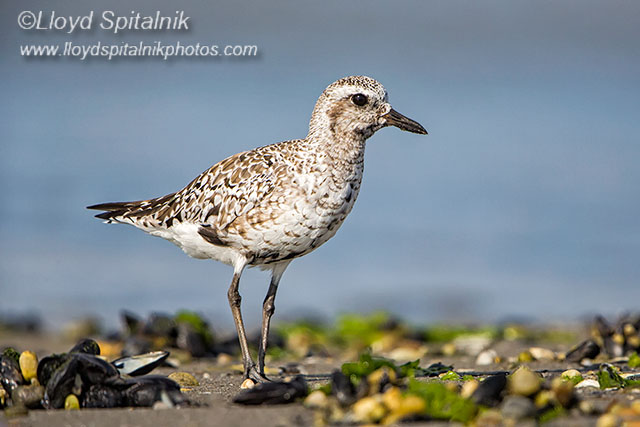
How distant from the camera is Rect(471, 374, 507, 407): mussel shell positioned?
4.18 metres

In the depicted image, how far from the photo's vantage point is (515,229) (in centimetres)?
1582

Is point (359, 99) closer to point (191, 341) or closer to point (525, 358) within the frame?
point (525, 358)

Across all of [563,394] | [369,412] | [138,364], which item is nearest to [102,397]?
[138,364]

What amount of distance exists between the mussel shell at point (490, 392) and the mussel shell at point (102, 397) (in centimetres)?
216

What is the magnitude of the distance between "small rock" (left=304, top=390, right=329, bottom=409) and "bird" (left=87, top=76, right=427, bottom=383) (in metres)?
1.81

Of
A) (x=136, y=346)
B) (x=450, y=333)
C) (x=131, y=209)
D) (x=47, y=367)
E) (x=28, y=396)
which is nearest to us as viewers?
(x=28, y=396)

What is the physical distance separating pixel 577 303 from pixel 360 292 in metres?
3.81

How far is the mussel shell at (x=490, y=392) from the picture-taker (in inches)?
165

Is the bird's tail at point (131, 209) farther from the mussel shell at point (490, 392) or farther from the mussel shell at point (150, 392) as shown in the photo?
the mussel shell at point (490, 392)

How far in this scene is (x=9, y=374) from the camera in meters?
4.92

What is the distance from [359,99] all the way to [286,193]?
41.2 inches

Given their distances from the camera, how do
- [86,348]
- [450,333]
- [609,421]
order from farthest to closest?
[450,333] → [86,348] → [609,421]

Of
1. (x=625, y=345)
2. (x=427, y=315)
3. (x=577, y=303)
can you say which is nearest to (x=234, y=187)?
(x=625, y=345)

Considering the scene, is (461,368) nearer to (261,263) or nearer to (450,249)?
(261,263)
